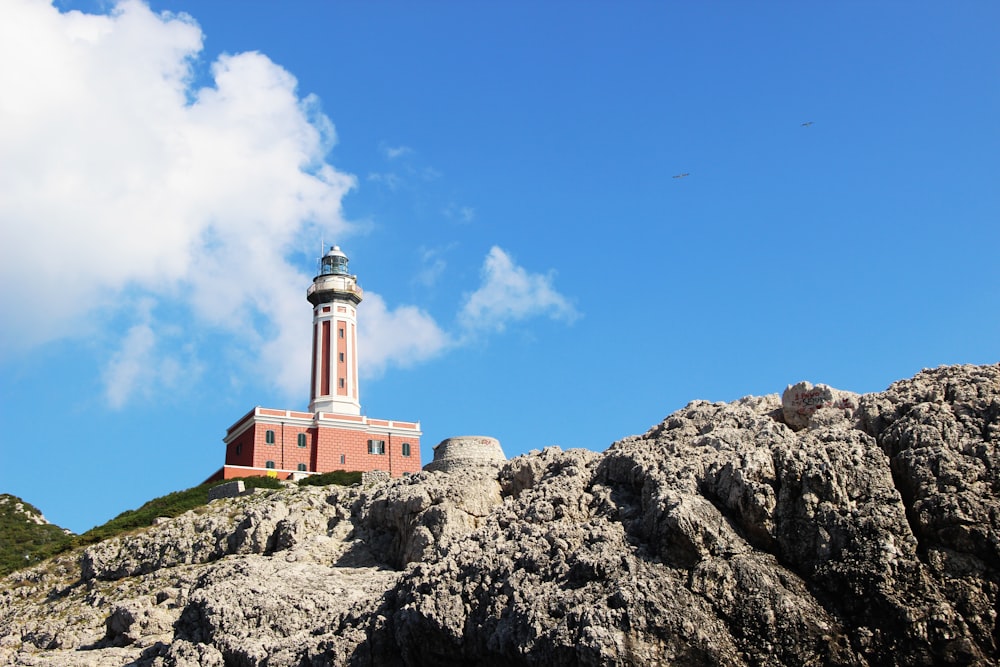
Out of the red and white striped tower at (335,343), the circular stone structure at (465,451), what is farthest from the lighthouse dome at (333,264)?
the circular stone structure at (465,451)

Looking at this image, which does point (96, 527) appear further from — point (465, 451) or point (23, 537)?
point (465, 451)

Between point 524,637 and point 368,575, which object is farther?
point 368,575

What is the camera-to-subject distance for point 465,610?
63.2 ft

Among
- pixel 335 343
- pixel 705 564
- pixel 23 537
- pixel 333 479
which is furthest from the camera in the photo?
pixel 335 343

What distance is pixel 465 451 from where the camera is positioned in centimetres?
4253

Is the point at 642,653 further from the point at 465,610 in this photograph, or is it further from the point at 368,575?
the point at 368,575

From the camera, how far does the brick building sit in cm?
6134

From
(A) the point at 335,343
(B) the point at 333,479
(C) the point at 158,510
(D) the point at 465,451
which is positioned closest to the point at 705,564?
(D) the point at 465,451

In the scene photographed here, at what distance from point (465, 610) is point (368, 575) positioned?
25.7ft

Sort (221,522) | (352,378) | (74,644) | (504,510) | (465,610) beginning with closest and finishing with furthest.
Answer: (465,610) → (504,510) → (74,644) → (221,522) → (352,378)

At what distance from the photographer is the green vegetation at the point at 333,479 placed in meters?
51.9

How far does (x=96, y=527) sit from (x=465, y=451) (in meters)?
21.3

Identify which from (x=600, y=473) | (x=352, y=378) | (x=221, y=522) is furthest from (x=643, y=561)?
(x=352, y=378)

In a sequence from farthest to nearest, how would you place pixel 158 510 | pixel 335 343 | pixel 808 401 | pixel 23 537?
1. pixel 335 343
2. pixel 23 537
3. pixel 158 510
4. pixel 808 401
